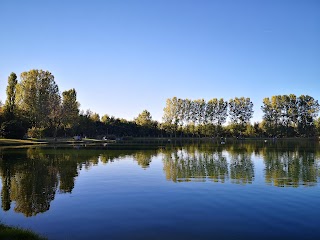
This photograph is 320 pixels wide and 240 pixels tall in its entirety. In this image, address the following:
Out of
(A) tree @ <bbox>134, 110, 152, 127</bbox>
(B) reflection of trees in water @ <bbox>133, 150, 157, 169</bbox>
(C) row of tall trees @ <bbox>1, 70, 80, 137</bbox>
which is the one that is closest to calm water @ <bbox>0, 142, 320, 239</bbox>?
(B) reflection of trees in water @ <bbox>133, 150, 157, 169</bbox>

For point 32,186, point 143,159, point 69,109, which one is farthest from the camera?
point 69,109

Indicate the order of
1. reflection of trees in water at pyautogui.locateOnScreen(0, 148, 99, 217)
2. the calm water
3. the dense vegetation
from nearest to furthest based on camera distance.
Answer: the calm water, reflection of trees in water at pyautogui.locateOnScreen(0, 148, 99, 217), the dense vegetation

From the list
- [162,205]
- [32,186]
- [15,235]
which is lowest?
[162,205]

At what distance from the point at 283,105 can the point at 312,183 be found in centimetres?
12962

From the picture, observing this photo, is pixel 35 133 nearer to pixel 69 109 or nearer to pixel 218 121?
pixel 69 109

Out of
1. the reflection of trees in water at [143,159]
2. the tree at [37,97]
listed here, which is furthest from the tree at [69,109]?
the reflection of trees in water at [143,159]

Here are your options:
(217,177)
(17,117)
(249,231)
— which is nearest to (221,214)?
(249,231)

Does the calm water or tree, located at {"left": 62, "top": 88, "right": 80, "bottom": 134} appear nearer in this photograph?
the calm water

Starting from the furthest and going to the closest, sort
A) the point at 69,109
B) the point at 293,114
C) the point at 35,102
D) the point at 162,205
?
the point at 293,114
the point at 69,109
the point at 35,102
the point at 162,205

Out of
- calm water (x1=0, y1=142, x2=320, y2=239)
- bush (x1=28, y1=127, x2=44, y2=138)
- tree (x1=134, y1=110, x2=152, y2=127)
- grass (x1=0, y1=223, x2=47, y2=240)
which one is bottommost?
calm water (x1=0, y1=142, x2=320, y2=239)

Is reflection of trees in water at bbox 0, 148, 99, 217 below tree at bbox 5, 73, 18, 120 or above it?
below

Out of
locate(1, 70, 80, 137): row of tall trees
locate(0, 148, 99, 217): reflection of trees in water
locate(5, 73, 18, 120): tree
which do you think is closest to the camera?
locate(0, 148, 99, 217): reflection of trees in water

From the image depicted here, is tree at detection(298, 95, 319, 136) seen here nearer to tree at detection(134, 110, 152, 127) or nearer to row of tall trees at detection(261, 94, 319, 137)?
row of tall trees at detection(261, 94, 319, 137)

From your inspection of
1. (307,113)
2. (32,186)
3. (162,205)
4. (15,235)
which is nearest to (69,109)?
→ (32,186)
